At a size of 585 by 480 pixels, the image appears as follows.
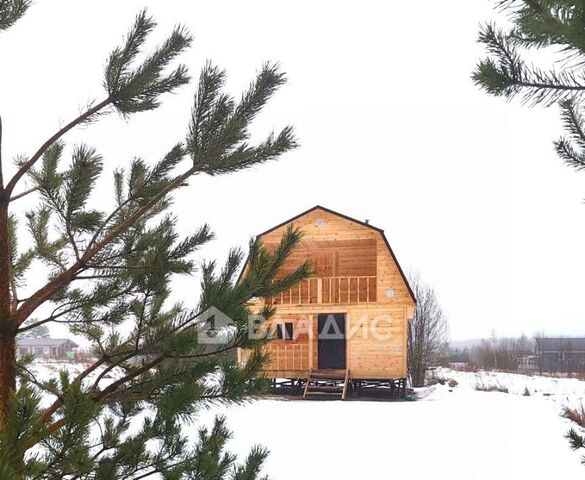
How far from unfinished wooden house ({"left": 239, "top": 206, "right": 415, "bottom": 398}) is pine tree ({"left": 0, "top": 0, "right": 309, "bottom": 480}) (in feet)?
33.0

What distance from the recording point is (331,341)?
51.2 ft

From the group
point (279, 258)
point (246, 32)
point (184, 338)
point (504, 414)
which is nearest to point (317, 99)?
point (246, 32)

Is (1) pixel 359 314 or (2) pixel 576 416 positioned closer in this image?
(2) pixel 576 416

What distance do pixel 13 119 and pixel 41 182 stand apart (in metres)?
0.33

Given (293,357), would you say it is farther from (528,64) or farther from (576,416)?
(528,64)

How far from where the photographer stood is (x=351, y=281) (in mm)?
14633

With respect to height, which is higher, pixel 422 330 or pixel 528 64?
pixel 528 64

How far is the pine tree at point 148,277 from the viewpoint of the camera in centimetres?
205

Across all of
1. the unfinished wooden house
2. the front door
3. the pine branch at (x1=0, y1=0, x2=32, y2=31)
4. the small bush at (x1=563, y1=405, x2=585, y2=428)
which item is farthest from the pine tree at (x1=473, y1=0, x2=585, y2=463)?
the front door

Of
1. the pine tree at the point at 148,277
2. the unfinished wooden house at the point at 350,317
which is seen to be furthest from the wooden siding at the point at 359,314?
the pine tree at the point at 148,277

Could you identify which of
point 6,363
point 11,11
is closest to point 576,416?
point 6,363

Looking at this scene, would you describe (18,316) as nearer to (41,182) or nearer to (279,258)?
(41,182)

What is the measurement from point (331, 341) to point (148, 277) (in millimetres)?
13756

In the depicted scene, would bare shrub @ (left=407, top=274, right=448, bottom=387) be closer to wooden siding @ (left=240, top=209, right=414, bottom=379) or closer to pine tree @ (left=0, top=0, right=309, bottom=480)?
wooden siding @ (left=240, top=209, right=414, bottom=379)
